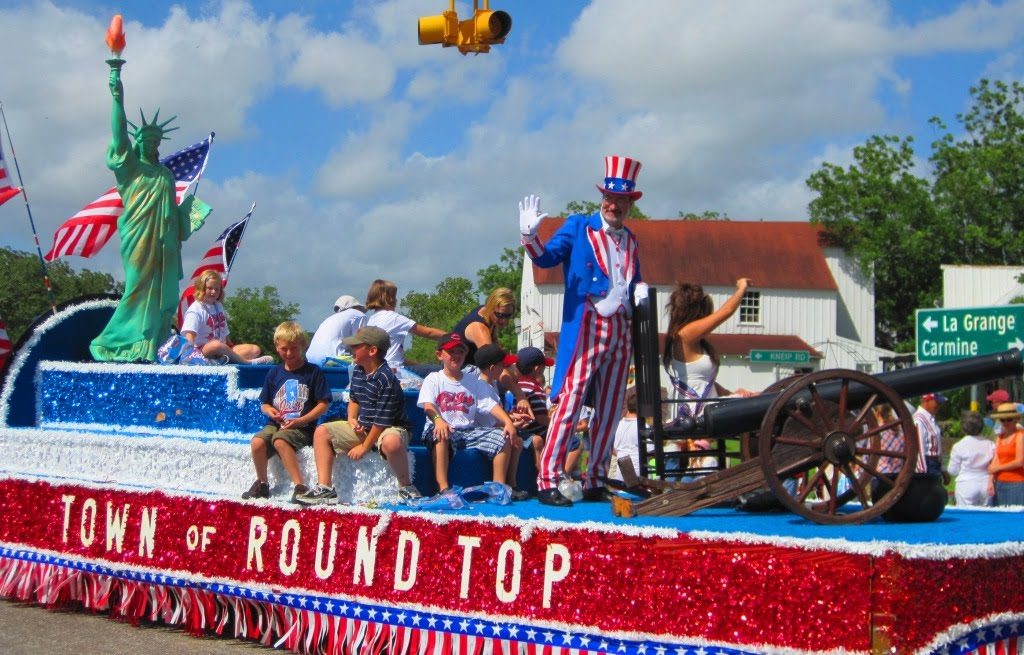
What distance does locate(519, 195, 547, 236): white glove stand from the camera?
6.32 meters

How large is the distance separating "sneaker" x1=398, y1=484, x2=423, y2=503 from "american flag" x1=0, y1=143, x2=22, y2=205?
17.9 feet

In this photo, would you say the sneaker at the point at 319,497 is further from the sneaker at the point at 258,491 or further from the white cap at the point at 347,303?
the white cap at the point at 347,303

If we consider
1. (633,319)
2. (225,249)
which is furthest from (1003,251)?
(633,319)

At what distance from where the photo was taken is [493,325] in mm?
7973

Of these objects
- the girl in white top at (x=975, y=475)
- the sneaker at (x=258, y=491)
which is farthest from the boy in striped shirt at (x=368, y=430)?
the girl in white top at (x=975, y=475)

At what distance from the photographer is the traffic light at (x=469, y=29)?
906cm

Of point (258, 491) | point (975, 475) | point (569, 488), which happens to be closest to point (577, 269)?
point (569, 488)

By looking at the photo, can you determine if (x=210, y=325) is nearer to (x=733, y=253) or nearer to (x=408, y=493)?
(x=408, y=493)

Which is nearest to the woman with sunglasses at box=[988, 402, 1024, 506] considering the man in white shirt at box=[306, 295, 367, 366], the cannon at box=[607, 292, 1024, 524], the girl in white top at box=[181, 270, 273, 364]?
the cannon at box=[607, 292, 1024, 524]

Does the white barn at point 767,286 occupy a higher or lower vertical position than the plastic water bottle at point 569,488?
higher

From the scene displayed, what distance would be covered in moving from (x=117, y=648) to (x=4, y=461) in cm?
285

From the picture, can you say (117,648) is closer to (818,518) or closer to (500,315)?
(500,315)

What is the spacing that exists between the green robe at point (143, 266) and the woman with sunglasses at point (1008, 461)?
678cm

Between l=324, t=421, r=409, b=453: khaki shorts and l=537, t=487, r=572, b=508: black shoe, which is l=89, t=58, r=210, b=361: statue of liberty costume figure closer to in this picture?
l=324, t=421, r=409, b=453: khaki shorts
